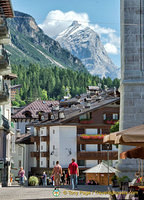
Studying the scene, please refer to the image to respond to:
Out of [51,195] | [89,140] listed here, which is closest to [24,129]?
[89,140]

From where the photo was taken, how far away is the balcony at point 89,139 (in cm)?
8462

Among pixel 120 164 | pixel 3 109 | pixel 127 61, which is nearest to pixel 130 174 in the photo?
pixel 120 164

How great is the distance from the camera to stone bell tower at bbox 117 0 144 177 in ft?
121

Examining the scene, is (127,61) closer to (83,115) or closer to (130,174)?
(130,174)

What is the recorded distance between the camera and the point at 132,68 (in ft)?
121

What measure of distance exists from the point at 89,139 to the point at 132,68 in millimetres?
48370

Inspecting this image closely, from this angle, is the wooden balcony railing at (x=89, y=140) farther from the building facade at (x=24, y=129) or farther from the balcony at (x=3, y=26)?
the balcony at (x=3, y=26)

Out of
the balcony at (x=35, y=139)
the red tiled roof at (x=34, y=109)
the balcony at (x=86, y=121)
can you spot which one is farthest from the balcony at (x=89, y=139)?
the red tiled roof at (x=34, y=109)

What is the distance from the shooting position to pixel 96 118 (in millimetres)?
85375

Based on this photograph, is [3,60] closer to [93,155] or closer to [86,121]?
[86,121]

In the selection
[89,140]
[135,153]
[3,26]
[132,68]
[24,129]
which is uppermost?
[3,26]

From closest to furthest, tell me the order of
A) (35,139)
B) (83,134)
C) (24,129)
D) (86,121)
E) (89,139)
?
(89,139) → (86,121) → (83,134) → (35,139) → (24,129)

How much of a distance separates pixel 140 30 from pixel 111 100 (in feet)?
158

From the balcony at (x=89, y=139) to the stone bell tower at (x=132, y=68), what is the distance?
→ 47459 millimetres
